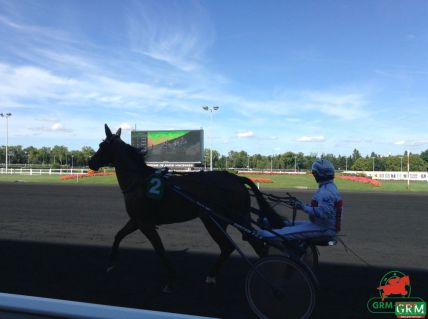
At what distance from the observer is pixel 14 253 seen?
22.5 ft

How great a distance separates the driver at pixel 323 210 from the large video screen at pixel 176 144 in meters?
38.2

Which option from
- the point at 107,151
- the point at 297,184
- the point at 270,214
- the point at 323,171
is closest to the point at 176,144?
the point at 297,184

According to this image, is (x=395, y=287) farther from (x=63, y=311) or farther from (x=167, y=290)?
(x=63, y=311)

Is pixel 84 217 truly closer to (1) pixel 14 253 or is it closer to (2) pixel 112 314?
(1) pixel 14 253

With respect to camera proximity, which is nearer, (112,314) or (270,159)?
(112,314)

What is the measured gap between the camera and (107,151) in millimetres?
5887

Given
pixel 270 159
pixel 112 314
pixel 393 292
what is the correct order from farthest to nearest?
pixel 270 159, pixel 393 292, pixel 112 314

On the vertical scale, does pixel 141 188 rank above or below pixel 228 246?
above

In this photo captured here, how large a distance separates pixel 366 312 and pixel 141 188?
3021 millimetres

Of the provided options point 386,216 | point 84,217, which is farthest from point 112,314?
point 386,216

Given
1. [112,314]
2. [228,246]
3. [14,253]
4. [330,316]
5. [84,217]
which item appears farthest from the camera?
[84,217]

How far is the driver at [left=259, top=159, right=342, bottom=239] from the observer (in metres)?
4.11

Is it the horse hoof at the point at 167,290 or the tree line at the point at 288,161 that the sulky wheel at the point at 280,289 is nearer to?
the horse hoof at the point at 167,290

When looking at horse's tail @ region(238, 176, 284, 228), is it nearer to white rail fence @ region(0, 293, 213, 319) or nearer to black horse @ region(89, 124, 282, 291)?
black horse @ region(89, 124, 282, 291)
